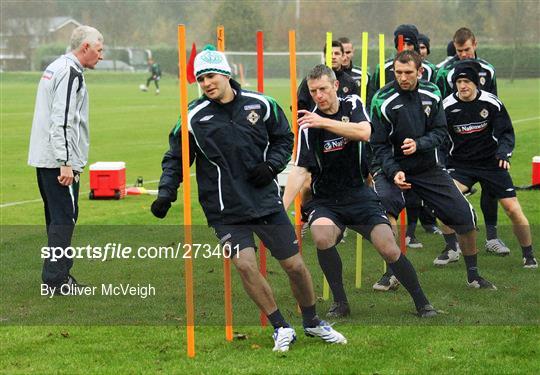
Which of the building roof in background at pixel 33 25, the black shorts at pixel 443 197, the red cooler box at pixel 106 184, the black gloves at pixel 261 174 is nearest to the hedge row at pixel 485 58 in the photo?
the building roof in background at pixel 33 25

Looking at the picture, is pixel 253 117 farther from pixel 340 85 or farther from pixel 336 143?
pixel 340 85

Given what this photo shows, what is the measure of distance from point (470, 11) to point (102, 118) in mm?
15813

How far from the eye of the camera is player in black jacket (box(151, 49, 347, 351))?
7.57 metres

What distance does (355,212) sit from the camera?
28.2 ft

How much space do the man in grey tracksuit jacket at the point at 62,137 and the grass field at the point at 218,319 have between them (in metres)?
0.56

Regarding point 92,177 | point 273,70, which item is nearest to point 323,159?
point 92,177

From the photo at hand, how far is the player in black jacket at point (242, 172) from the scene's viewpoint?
757 cm

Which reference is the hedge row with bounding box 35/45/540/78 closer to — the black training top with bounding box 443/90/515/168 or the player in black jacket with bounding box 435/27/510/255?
the player in black jacket with bounding box 435/27/510/255

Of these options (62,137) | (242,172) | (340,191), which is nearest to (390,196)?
(340,191)

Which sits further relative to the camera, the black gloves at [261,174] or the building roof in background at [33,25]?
the building roof in background at [33,25]

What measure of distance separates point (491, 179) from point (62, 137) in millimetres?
4382

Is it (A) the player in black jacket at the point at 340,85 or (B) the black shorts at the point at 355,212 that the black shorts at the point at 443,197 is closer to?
(B) the black shorts at the point at 355,212

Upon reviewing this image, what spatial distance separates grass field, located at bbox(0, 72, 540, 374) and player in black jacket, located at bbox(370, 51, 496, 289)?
33.5 inches

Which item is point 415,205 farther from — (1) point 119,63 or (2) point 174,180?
(1) point 119,63
